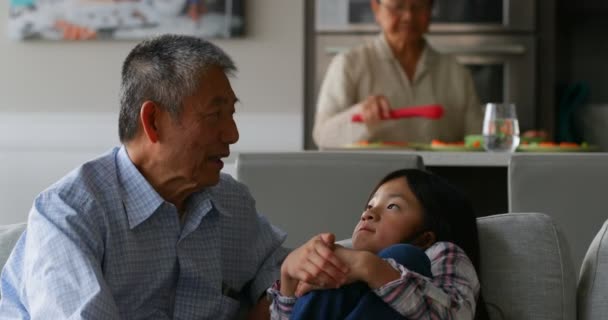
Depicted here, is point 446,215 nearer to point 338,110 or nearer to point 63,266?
point 63,266

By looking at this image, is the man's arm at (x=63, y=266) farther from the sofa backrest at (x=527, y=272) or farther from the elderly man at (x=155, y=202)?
the sofa backrest at (x=527, y=272)

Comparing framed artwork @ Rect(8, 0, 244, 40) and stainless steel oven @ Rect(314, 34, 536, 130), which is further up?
framed artwork @ Rect(8, 0, 244, 40)

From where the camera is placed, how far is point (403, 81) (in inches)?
170

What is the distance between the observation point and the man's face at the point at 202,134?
1.80 metres

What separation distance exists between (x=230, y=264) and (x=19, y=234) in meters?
0.40

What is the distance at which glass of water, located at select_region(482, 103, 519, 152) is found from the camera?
3082 mm

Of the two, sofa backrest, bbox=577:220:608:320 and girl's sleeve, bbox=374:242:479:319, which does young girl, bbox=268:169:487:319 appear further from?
sofa backrest, bbox=577:220:608:320

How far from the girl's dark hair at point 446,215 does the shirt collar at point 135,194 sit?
0.44m

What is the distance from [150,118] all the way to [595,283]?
0.80 meters

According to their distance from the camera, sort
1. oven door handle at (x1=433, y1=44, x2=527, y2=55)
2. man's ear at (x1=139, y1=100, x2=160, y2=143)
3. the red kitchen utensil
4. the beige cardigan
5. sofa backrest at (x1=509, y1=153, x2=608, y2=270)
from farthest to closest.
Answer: oven door handle at (x1=433, y1=44, x2=527, y2=55) → the beige cardigan → the red kitchen utensil → sofa backrest at (x1=509, y1=153, x2=608, y2=270) → man's ear at (x1=139, y1=100, x2=160, y2=143)

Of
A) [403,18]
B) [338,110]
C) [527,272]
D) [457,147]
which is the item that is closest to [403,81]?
[403,18]

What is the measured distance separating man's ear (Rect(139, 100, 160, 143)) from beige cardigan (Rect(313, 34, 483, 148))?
2130 millimetres

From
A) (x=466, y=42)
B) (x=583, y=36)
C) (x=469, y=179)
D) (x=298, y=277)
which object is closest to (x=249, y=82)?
(x=466, y=42)

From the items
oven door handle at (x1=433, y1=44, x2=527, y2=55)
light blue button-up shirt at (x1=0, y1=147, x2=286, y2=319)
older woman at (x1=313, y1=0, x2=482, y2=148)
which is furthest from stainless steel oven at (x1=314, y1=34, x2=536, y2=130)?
light blue button-up shirt at (x1=0, y1=147, x2=286, y2=319)
